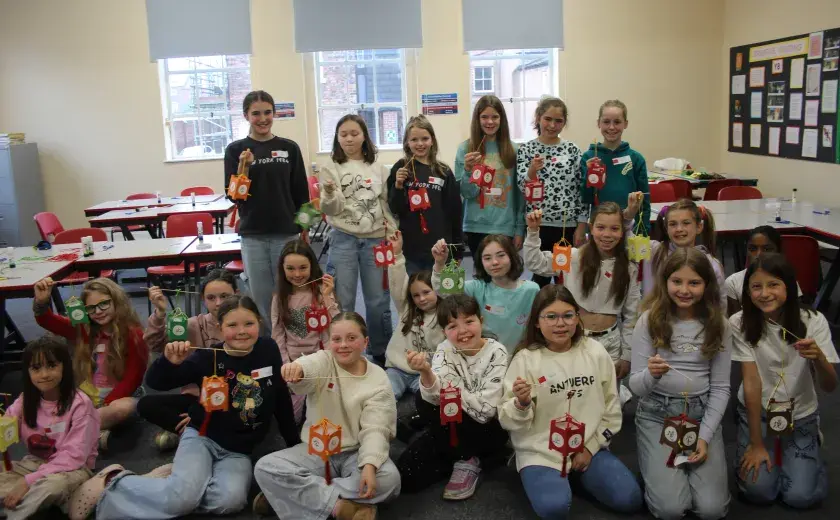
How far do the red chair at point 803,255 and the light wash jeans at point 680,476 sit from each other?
1.83 metres

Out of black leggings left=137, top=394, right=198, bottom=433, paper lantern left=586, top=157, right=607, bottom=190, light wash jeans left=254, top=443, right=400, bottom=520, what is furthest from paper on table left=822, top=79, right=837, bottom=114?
black leggings left=137, top=394, right=198, bottom=433

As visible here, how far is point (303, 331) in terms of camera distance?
11.0 feet

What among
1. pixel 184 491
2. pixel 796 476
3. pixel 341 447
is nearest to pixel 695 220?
pixel 796 476

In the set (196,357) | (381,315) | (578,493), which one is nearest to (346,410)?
(196,357)

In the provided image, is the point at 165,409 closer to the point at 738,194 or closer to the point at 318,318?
the point at 318,318

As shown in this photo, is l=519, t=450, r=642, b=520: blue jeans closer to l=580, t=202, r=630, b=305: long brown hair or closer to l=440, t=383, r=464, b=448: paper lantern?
l=440, t=383, r=464, b=448: paper lantern

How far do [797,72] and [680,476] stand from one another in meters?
5.62

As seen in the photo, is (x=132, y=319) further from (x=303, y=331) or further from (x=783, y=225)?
(x=783, y=225)

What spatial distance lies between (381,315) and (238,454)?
4.32 ft

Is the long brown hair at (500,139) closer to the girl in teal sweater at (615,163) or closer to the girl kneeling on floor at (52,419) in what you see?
the girl in teal sweater at (615,163)

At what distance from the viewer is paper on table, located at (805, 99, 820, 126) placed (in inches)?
255

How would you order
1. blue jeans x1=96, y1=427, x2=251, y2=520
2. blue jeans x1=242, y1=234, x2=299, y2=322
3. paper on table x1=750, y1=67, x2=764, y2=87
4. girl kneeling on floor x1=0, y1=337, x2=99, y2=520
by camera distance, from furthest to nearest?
paper on table x1=750, y1=67, x2=764, y2=87, blue jeans x1=242, y1=234, x2=299, y2=322, girl kneeling on floor x1=0, y1=337, x2=99, y2=520, blue jeans x1=96, y1=427, x2=251, y2=520

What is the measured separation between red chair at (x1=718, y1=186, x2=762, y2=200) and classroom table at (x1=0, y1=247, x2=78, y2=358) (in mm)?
5025

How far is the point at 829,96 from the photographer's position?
6273 millimetres
